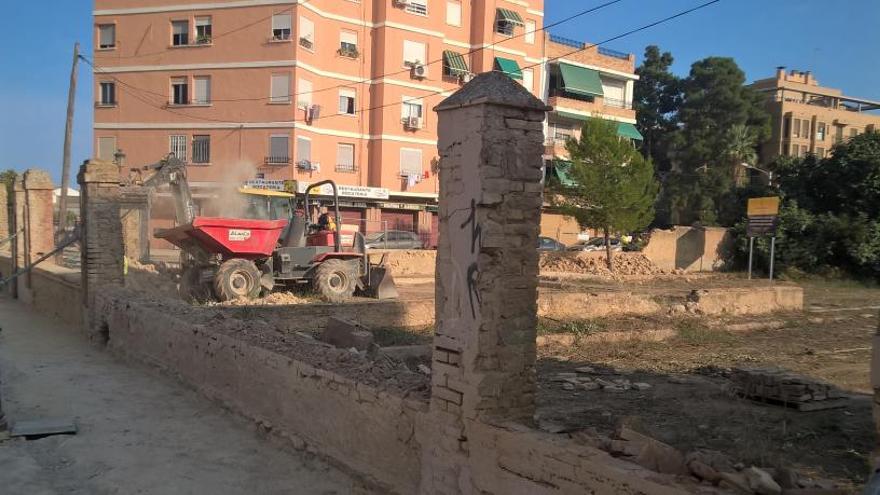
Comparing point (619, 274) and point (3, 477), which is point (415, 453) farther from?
point (619, 274)

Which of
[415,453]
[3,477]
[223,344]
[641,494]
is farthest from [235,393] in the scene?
[641,494]

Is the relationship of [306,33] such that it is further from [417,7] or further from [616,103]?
[616,103]

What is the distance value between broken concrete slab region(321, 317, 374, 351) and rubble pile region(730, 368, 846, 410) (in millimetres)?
4749

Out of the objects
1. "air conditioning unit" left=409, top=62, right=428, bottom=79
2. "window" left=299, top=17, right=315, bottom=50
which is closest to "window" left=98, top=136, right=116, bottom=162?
"window" left=299, top=17, right=315, bottom=50

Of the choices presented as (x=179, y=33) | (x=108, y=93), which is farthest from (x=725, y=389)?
(x=108, y=93)

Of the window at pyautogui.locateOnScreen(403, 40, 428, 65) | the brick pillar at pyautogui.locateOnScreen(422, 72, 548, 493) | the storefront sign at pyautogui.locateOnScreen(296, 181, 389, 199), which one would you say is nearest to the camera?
the brick pillar at pyautogui.locateOnScreen(422, 72, 548, 493)

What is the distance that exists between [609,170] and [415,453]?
84.4 ft

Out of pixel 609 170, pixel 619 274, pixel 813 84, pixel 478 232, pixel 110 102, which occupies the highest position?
pixel 813 84

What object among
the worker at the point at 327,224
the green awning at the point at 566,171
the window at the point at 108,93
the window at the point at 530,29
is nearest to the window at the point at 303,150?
the window at the point at 108,93

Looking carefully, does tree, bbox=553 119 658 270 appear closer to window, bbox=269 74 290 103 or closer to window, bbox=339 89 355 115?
window, bbox=339 89 355 115

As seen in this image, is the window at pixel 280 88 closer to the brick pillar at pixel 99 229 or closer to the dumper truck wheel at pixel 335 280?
the dumper truck wheel at pixel 335 280

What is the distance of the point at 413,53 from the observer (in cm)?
3575

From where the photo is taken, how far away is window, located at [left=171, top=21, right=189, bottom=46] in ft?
106

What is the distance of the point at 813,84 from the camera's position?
59625 mm
